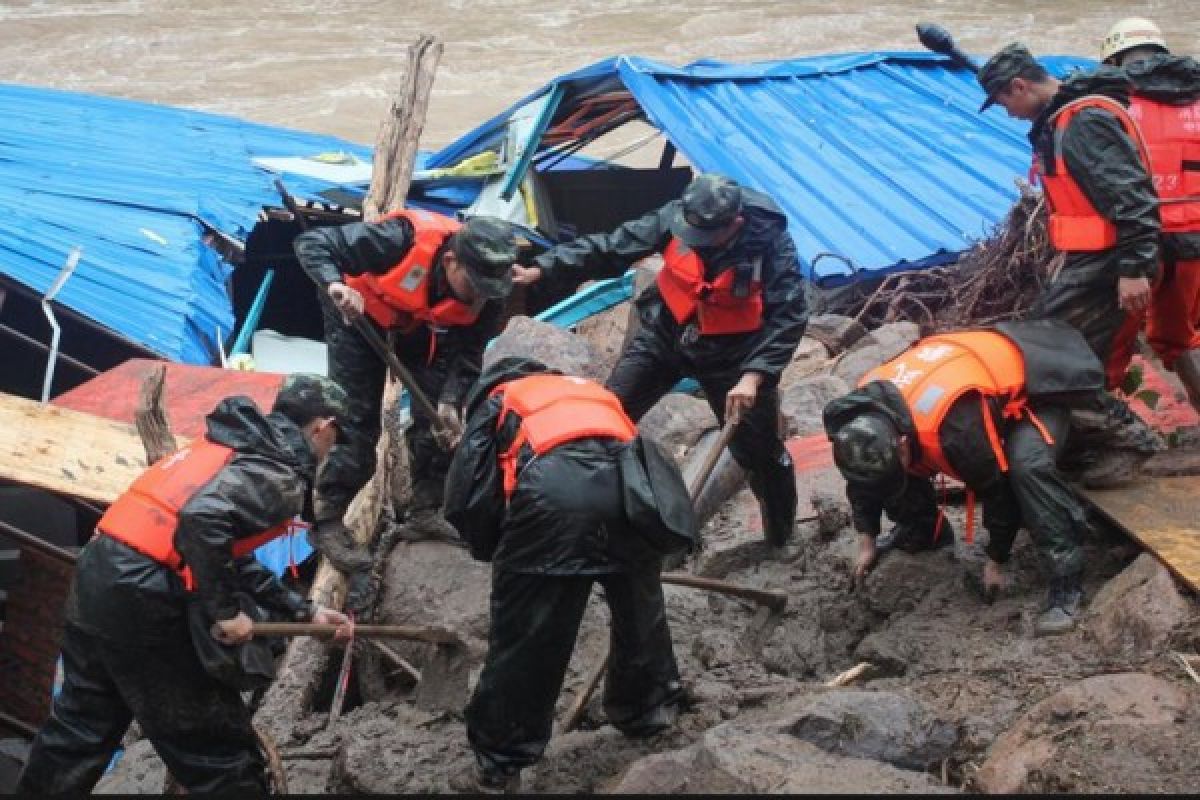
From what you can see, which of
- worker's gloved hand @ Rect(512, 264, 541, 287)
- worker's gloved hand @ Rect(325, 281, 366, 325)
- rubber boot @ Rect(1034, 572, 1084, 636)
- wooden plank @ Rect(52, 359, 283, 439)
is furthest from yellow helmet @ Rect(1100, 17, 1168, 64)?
wooden plank @ Rect(52, 359, 283, 439)

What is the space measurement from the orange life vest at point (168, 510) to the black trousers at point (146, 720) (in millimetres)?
278

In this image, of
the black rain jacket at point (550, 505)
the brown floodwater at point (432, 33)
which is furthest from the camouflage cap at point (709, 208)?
the brown floodwater at point (432, 33)

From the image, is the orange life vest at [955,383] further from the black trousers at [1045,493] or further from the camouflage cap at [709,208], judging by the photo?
the camouflage cap at [709,208]

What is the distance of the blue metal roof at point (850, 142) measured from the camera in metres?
9.74

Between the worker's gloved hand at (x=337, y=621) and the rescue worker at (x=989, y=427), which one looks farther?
the rescue worker at (x=989, y=427)

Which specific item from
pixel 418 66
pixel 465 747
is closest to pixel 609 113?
pixel 418 66

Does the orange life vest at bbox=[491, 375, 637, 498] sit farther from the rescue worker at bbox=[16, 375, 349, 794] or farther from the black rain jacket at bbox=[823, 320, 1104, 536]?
the black rain jacket at bbox=[823, 320, 1104, 536]

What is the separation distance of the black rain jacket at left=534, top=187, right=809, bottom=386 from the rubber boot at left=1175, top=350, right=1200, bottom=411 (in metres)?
1.43

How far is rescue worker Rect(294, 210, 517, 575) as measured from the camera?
18.1ft

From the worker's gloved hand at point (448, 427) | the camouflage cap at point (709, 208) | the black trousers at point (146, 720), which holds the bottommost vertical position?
the black trousers at point (146, 720)

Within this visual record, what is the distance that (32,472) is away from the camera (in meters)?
5.78

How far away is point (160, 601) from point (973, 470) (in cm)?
256

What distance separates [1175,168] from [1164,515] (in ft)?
4.39

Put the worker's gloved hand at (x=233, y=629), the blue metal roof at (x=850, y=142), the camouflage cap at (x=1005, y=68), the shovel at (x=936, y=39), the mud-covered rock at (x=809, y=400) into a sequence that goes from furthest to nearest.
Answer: the blue metal roof at (x=850, y=142)
the shovel at (x=936, y=39)
the mud-covered rock at (x=809, y=400)
the camouflage cap at (x=1005, y=68)
the worker's gloved hand at (x=233, y=629)
